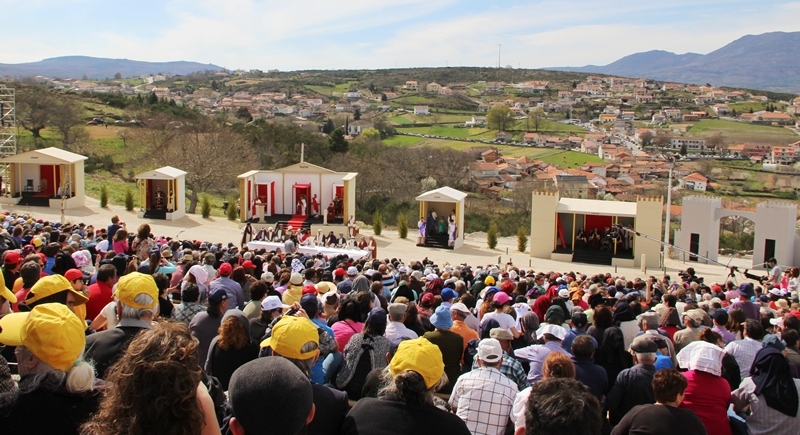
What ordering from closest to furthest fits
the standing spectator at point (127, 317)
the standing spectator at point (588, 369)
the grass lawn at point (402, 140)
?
the standing spectator at point (127, 317), the standing spectator at point (588, 369), the grass lawn at point (402, 140)

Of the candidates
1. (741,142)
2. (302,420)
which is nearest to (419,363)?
(302,420)

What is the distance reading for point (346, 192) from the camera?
27906 millimetres

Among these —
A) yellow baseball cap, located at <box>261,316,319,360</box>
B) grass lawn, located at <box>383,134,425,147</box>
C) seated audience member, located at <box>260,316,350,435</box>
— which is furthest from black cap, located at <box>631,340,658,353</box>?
grass lawn, located at <box>383,134,425,147</box>

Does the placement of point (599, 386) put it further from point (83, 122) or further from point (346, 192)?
point (83, 122)

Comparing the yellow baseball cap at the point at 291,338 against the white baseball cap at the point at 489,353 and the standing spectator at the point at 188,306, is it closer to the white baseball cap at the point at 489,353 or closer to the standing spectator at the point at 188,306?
the white baseball cap at the point at 489,353

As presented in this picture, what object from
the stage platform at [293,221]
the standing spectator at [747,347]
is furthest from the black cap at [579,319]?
the stage platform at [293,221]

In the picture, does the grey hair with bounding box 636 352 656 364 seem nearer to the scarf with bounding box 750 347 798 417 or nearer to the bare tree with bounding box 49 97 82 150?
the scarf with bounding box 750 347 798 417

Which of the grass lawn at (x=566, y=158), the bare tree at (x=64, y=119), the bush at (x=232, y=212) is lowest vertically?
the bush at (x=232, y=212)

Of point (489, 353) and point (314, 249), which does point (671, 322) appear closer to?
point (489, 353)

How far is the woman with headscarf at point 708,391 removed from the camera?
526cm

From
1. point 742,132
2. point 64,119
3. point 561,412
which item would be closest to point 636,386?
point 561,412

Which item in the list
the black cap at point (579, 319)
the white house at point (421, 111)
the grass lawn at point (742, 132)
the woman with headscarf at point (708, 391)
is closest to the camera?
the woman with headscarf at point (708, 391)

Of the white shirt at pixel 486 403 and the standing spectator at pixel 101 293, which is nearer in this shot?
the white shirt at pixel 486 403

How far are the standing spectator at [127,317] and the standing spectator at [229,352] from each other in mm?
536
